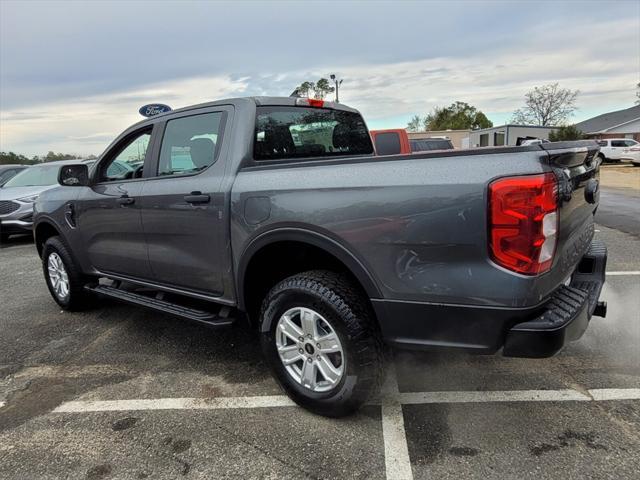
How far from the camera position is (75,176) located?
4.41 m

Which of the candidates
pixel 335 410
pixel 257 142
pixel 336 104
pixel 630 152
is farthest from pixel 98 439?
pixel 630 152

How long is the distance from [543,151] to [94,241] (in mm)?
3768

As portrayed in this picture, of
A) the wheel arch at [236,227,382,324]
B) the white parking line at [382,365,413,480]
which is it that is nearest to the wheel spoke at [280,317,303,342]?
the wheel arch at [236,227,382,324]

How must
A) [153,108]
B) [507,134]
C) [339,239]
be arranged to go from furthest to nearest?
[507,134]
[153,108]
[339,239]

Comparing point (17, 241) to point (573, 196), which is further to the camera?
point (17, 241)

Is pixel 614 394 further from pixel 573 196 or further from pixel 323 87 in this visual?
pixel 323 87

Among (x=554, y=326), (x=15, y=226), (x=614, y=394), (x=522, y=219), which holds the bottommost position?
(x=614, y=394)

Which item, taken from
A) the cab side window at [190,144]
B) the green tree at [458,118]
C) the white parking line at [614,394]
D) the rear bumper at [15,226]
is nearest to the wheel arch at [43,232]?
the cab side window at [190,144]

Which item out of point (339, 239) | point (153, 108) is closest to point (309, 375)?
point (339, 239)

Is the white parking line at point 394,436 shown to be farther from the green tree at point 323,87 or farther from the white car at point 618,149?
the green tree at point 323,87

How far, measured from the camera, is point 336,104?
4301 mm

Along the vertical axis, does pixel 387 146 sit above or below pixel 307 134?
below

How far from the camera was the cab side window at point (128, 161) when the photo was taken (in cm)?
401

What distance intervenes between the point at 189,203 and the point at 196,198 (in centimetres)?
10
